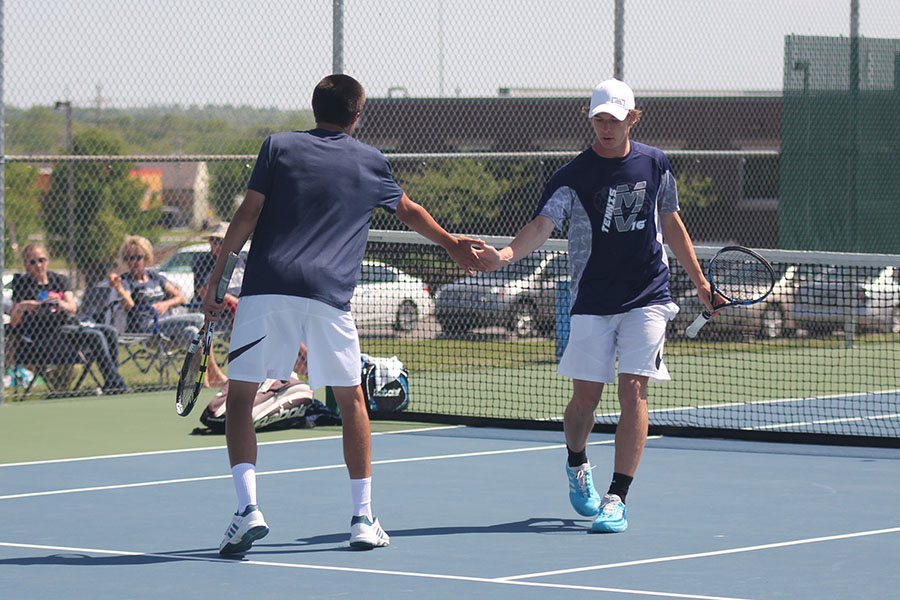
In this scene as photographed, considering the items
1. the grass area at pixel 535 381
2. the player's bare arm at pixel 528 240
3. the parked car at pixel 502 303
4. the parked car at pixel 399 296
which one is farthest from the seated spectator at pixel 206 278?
the player's bare arm at pixel 528 240

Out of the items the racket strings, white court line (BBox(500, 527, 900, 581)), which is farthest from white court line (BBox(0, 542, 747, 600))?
the racket strings

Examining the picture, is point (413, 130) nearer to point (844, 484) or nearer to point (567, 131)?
point (567, 131)

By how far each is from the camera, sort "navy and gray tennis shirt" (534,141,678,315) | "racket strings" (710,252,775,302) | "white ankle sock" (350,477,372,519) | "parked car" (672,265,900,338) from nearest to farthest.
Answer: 1. "white ankle sock" (350,477,372,519)
2. "navy and gray tennis shirt" (534,141,678,315)
3. "racket strings" (710,252,775,302)
4. "parked car" (672,265,900,338)

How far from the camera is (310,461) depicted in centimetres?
898

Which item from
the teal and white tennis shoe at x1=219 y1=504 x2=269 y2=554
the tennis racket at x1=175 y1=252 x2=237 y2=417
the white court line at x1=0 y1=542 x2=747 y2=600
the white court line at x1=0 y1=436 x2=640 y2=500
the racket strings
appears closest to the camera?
the white court line at x1=0 y1=542 x2=747 y2=600

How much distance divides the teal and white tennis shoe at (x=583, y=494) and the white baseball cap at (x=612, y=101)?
155cm

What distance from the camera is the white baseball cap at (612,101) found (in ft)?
22.2

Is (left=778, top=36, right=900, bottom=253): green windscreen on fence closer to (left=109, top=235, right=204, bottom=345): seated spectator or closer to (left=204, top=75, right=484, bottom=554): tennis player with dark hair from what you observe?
(left=109, top=235, right=204, bottom=345): seated spectator

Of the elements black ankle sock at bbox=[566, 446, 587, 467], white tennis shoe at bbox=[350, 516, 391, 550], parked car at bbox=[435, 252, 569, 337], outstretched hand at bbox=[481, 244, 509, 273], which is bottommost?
white tennis shoe at bbox=[350, 516, 391, 550]

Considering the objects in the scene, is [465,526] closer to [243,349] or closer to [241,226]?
[243,349]

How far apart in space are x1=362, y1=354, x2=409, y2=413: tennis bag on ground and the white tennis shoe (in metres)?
4.57

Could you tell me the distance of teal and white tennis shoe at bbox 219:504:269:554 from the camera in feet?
20.0

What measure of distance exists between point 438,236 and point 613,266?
0.79 metres

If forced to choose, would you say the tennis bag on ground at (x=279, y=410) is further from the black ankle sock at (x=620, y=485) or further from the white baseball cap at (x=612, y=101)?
the white baseball cap at (x=612, y=101)
